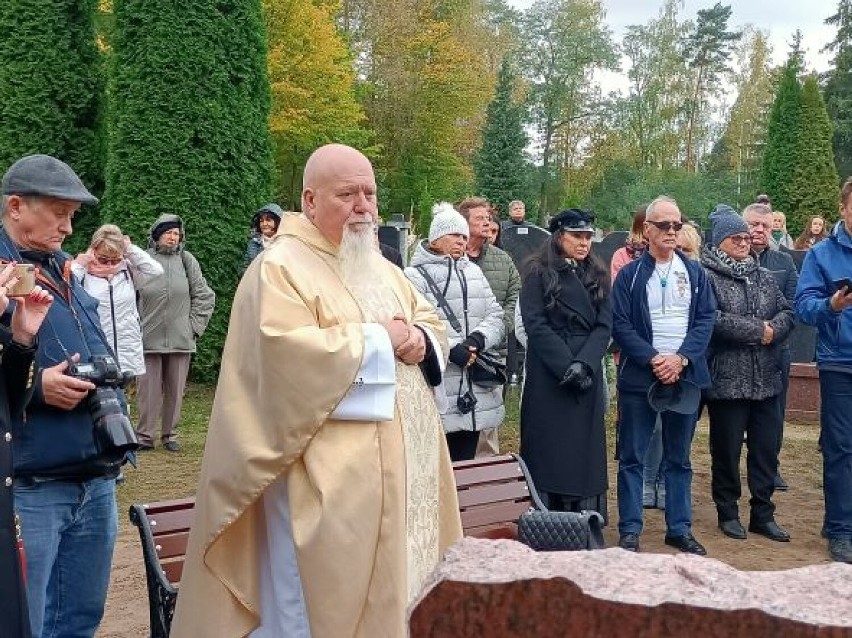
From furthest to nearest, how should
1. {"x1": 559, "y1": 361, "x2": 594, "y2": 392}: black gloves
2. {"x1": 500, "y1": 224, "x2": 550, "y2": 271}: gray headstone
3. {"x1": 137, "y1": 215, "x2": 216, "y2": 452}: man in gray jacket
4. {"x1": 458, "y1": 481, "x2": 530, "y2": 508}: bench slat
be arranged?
{"x1": 500, "y1": 224, "x2": 550, "y2": 271}: gray headstone
{"x1": 137, "y1": 215, "x2": 216, "y2": 452}: man in gray jacket
{"x1": 559, "y1": 361, "x2": 594, "y2": 392}: black gloves
{"x1": 458, "y1": 481, "x2": 530, "y2": 508}: bench slat

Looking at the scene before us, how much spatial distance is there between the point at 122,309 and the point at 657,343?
13.5ft

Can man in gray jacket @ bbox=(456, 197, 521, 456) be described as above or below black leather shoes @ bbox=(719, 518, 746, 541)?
above

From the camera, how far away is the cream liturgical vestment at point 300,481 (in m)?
3.08

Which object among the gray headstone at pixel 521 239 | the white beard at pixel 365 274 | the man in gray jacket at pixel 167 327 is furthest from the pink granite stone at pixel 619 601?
the gray headstone at pixel 521 239

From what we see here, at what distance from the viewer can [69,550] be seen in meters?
3.34

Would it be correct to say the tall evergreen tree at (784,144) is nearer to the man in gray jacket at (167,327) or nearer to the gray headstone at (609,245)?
the gray headstone at (609,245)

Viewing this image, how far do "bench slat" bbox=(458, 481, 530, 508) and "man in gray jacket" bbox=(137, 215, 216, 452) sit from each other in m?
4.81

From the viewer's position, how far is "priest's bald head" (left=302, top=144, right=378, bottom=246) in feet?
11.0

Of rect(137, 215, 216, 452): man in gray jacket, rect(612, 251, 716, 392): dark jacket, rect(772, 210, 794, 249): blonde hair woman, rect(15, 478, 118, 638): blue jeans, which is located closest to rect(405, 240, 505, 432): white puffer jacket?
rect(612, 251, 716, 392): dark jacket

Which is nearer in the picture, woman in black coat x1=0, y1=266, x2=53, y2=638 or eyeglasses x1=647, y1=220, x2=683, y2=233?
woman in black coat x1=0, y1=266, x2=53, y2=638

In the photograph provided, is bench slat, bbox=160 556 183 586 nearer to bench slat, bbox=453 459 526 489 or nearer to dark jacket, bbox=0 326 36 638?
dark jacket, bbox=0 326 36 638

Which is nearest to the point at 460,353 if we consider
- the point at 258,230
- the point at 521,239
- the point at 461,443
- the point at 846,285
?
the point at 461,443

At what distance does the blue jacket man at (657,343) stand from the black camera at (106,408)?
11.9 ft

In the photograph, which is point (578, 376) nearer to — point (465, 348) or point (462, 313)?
point (465, 348)
